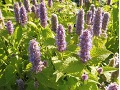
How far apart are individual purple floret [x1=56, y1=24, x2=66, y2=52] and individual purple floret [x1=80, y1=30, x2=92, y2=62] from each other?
186 millimetres

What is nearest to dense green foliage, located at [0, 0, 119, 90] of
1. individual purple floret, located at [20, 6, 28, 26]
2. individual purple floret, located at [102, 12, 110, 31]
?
individual purple floret, located at [20, 6, 28, 26]

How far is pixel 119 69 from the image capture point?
261 centimetres

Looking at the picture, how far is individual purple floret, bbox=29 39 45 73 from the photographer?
2.42 meters

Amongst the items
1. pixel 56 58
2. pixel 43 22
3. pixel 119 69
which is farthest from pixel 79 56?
pixel 43 22

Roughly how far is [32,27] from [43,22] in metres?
0.44

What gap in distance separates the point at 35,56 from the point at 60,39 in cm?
25

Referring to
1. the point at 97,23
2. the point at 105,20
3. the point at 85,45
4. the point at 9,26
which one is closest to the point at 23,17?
the point at 9,26

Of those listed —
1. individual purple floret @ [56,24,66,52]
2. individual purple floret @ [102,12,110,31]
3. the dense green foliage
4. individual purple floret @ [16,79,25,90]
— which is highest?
individual purple floret @ [56,24,66,52]

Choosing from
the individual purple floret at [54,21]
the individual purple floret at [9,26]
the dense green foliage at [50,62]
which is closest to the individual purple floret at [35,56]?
the dense green foliage at [50,62]

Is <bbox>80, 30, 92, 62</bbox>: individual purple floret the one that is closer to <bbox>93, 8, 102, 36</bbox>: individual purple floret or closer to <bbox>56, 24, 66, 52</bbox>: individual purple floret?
<bbox>56, 24, 66, 52</bbox>: individual purple floret

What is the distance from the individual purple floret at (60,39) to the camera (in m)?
2.42

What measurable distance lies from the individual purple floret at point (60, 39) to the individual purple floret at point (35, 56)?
0.55 feet

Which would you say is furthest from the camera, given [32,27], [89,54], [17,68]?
[32,27]

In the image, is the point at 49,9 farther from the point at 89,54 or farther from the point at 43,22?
the point at 89,54
